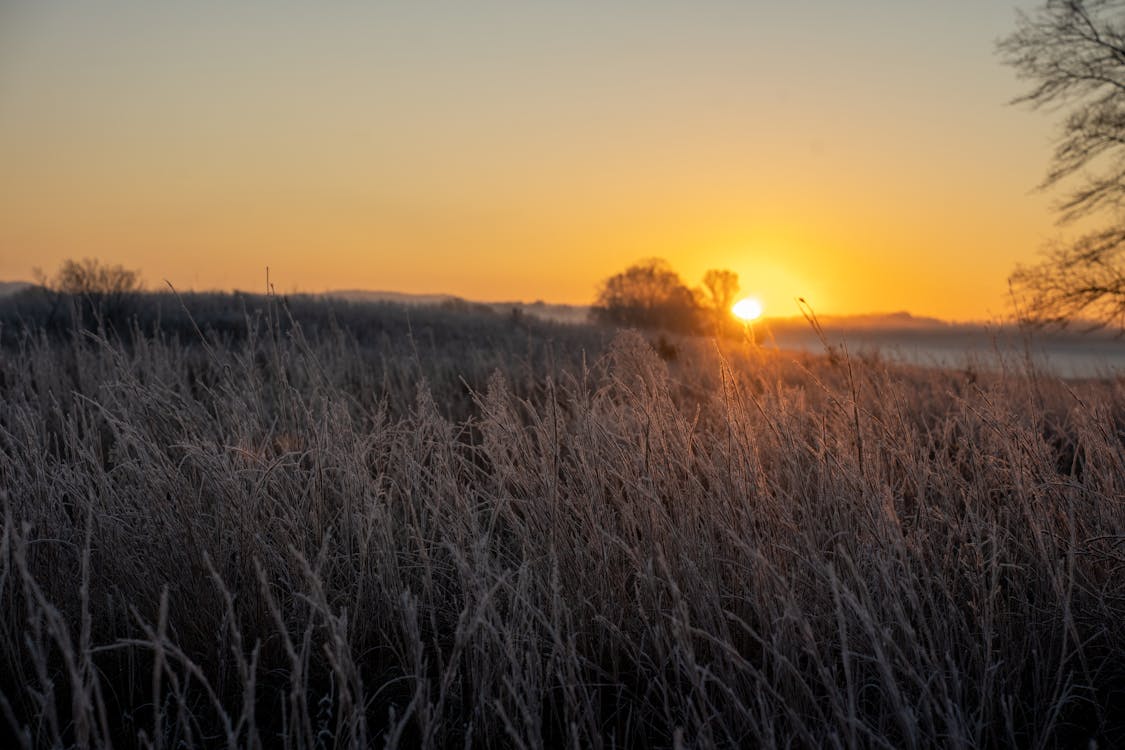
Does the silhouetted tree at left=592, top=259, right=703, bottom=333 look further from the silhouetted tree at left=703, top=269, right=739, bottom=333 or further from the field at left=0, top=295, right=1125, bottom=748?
the field at left=0, top=295, right=1125, bottom=748

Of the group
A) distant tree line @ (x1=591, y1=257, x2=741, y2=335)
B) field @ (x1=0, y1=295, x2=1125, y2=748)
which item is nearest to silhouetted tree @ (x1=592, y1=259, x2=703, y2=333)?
distant tree line @ (x1=591, y1=257, x2=741, y2=335)

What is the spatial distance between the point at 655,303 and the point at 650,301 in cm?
29

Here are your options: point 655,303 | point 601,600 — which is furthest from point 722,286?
point 601,600

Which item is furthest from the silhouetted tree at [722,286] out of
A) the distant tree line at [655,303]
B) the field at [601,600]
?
the field at [601,600]

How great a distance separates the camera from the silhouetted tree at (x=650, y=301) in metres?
43.8

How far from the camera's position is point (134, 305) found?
14.9 metres

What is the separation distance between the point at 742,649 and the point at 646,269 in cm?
4405

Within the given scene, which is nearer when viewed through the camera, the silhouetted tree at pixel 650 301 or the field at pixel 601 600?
the field at pixel 601 600

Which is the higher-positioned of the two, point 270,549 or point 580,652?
point 270,549

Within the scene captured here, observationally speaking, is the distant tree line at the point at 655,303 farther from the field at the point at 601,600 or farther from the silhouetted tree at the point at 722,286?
the field at the point at 601,600

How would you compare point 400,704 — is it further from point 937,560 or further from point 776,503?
point 937,560

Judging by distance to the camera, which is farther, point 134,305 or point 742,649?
point 134,305

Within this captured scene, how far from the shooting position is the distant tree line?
43844 mm

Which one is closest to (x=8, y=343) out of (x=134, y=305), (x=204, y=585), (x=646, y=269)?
(x=134, y=305)
